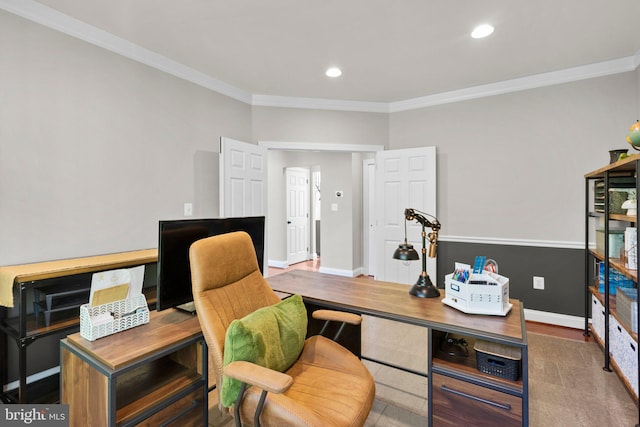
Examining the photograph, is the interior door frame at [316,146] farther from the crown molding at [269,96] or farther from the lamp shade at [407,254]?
the lamp shade at [407,254]

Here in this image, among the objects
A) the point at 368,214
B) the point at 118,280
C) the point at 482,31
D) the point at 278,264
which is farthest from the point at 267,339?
the point at 278,264

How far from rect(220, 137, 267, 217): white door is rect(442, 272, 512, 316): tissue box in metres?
2.49

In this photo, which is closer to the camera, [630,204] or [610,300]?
[630,204]

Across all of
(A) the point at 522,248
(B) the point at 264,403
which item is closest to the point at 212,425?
(B) the point at 264,403

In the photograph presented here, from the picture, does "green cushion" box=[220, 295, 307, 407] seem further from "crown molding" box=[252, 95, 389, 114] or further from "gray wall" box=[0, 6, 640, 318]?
"crown molding" box=[252, 95, 389, 114]

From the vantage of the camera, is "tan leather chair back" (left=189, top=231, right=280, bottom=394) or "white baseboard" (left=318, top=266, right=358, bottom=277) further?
"white baseboard" (left=318, top=266, right=358, bottom=277)

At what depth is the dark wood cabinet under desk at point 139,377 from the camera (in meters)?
1.26

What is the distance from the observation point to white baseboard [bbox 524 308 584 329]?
3.29 metres

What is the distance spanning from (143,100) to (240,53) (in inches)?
37.8

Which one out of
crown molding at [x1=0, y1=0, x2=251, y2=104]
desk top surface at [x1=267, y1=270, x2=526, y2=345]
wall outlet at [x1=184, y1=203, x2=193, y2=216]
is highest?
crown molding at [x1=0, y1=0, x2=251, y2=104]

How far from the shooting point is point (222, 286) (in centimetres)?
162

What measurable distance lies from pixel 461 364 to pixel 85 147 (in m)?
2.92

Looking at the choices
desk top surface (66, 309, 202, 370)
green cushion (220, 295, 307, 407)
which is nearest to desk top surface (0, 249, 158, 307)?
desk top surface (66, 309, 202, 370)

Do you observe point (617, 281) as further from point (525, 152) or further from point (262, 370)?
point (262, 370)
